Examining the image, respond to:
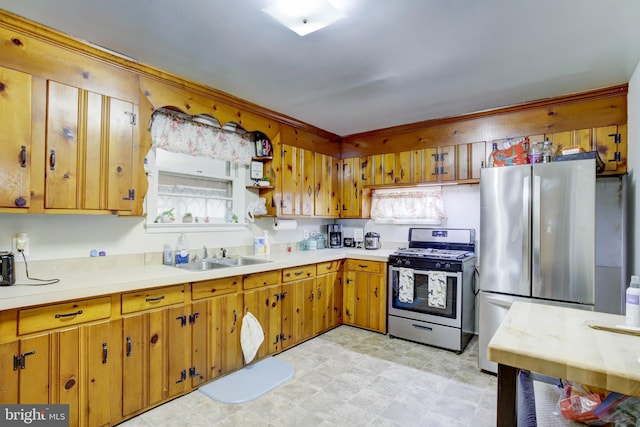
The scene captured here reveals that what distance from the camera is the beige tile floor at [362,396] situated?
214cm

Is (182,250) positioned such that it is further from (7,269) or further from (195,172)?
(7,269)

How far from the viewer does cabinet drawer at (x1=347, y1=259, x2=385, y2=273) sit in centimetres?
374

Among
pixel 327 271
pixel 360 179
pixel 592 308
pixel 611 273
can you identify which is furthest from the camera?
pixel 360 179

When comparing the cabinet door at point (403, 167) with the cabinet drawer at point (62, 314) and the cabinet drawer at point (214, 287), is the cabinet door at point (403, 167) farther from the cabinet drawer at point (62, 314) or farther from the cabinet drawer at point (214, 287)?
the cabinet drawer at point (62, 314)

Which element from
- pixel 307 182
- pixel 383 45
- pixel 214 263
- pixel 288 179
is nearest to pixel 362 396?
pixel 214 263

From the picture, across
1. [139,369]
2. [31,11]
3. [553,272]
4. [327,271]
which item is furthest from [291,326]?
[31,11]

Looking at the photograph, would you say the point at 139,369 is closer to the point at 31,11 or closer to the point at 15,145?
the point at 15,145

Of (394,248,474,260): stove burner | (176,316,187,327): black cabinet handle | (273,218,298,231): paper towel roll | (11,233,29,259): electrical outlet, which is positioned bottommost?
(176,316,187,327): black cabinet handle

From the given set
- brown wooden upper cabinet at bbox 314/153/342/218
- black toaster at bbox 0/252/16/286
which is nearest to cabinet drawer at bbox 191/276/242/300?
black toaster at bbox 0/252/16/286

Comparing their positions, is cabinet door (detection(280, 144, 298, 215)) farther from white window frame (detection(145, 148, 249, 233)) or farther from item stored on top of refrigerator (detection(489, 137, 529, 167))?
item stored on top of refrigerator (detection(489, 137, 529, 167))

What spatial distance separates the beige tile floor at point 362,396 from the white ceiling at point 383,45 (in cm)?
247

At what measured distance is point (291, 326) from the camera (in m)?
3.29

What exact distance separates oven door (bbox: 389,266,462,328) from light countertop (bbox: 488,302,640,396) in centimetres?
179

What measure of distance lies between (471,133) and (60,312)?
3.80 meters
